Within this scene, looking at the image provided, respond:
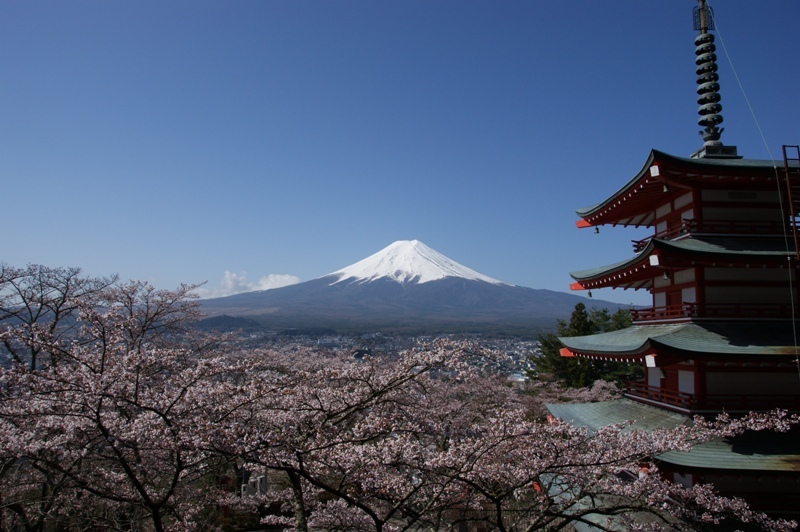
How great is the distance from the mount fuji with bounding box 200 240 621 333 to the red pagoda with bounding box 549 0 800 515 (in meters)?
71.9

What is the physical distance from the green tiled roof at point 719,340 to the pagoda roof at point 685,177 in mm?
2266

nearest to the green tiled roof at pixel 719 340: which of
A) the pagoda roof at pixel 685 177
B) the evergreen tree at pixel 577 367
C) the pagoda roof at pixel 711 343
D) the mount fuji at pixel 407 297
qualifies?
the pagoda roof at pixel 711 343

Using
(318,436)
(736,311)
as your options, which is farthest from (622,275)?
(318,436)

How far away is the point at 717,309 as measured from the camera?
7.28 metres

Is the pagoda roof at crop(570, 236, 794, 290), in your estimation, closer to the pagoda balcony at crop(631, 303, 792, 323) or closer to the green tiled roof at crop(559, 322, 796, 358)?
the pagoda balcony at crop(631, 303, 792, 323)

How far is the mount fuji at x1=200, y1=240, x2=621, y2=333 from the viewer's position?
8869 cm

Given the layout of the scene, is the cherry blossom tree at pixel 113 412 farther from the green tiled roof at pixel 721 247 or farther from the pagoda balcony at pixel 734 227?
the pagoda balcony at pixel 734 227

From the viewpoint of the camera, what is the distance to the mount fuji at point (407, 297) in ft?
291

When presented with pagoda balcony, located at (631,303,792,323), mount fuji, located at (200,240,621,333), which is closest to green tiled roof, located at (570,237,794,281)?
pagoda balcony, located at (631,303,792,323)

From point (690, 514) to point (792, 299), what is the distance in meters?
3.97

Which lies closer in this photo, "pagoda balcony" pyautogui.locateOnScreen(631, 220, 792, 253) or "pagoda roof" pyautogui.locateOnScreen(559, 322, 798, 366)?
"pagoda roof" pyautogui.locateOnScreen(559, 322, 798, 366)

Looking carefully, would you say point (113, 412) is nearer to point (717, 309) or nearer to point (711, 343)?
point (711, 343)

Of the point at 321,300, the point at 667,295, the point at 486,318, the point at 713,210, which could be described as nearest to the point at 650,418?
the point at 667,295

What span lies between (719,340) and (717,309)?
0.71 meters
